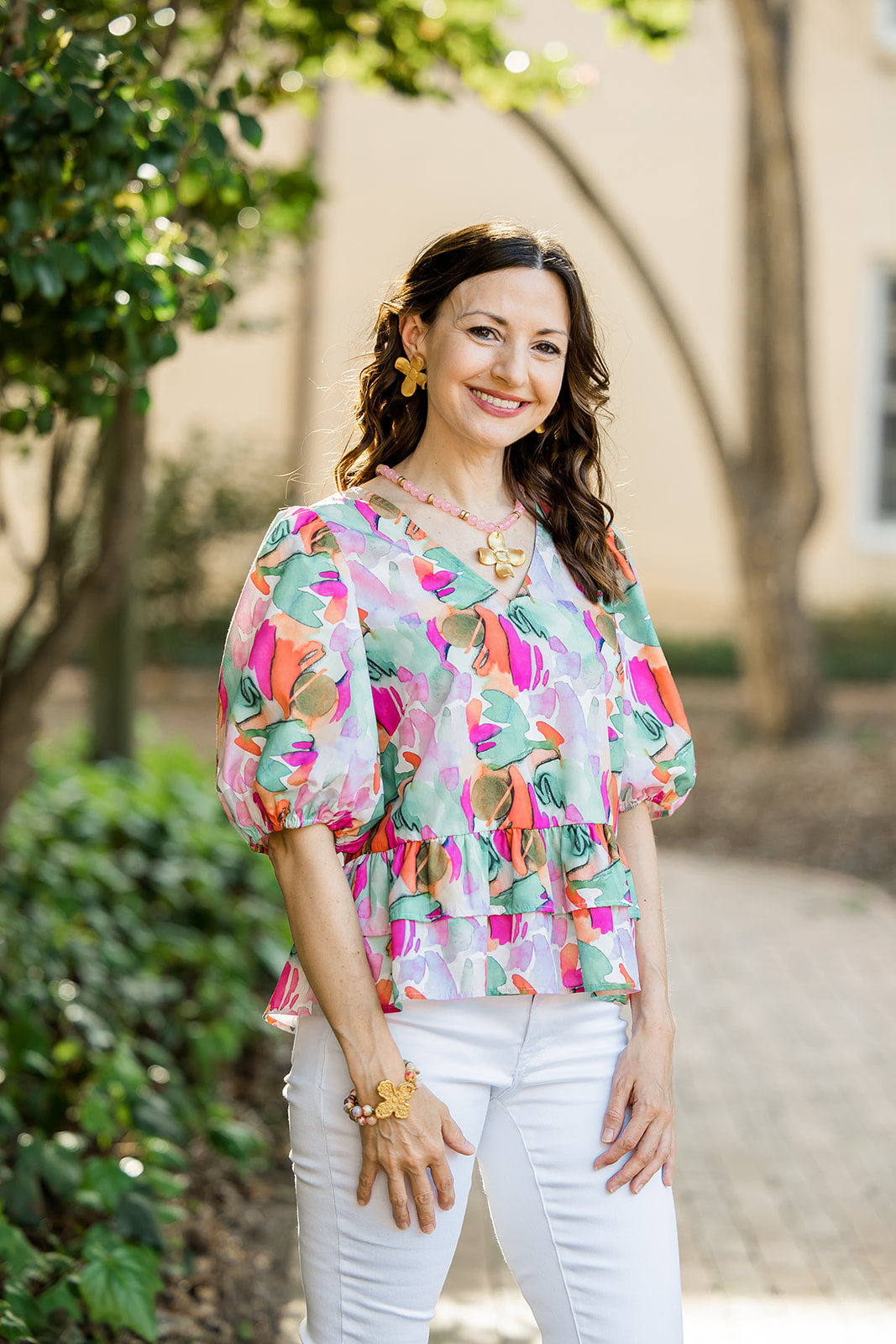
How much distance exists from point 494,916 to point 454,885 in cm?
7

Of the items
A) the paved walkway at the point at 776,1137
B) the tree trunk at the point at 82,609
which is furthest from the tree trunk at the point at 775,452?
the tree trunk at the point at 82,609

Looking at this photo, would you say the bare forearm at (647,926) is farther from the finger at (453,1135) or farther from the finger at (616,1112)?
the finger at (453,1135)

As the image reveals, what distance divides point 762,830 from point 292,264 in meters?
3.82

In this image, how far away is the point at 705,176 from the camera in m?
12.3

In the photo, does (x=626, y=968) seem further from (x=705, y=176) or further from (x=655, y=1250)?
(x=705, y=176)

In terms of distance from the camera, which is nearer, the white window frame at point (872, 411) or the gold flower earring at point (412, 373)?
the gold flower earring at point (412, 373)

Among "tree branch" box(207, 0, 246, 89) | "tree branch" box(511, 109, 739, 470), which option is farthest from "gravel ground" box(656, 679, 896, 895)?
"tree branch" box(207, 0, 246, 89)

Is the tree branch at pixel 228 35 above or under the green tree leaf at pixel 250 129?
above

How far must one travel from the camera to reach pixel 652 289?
27.3 ft

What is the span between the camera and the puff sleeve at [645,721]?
1.87m

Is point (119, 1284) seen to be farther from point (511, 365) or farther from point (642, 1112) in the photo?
point (511, 365)

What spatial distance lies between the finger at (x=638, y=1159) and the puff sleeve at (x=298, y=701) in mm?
496

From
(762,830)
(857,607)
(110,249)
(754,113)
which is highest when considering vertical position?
(754,113)

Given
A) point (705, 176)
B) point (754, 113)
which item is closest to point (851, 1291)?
point (754, 113)
